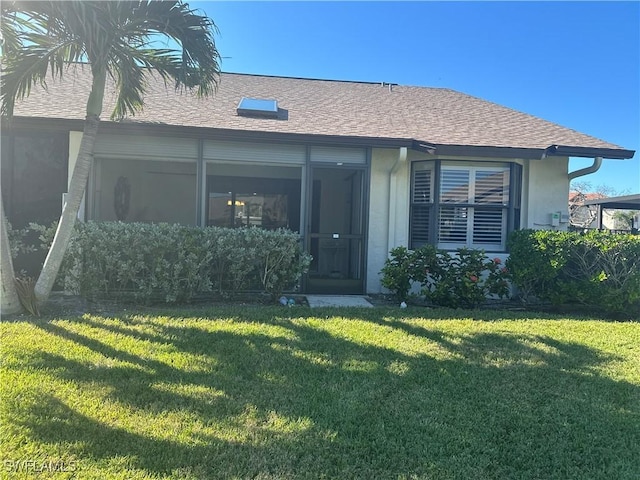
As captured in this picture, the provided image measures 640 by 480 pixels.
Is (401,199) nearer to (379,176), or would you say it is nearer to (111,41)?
(379,176)

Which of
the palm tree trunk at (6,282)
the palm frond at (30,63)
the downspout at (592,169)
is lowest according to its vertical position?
the palm tree trunk at (6,282)

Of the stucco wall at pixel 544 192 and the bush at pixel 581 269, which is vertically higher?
the stucco wall at pixel 544 192

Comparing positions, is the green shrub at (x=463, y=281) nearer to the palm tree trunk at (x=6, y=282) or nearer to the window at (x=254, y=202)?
the window at (x=254, y=202)

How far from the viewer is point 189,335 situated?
4.88 metres

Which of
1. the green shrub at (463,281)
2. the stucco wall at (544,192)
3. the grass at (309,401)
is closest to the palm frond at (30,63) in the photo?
the grass at (309,401)

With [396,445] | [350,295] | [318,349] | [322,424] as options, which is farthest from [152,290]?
[396,445]

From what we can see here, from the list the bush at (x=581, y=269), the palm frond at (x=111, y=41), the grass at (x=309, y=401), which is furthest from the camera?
the bush at (x=581, y=269)

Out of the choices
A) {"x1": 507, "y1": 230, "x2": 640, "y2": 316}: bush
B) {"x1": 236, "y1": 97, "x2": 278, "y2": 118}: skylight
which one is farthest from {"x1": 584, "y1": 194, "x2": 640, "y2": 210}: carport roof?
{"x1": 236, "y1": 97, "x2": 278, "y2": 118}: skylight

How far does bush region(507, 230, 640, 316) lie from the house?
4.61 feet

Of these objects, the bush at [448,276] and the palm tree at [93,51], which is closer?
the palm tree at [93,51]

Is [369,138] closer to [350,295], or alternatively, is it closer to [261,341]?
[350,295]

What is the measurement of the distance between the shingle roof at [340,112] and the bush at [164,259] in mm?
2110

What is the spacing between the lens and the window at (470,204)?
844cm

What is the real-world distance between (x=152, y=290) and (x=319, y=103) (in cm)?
602
